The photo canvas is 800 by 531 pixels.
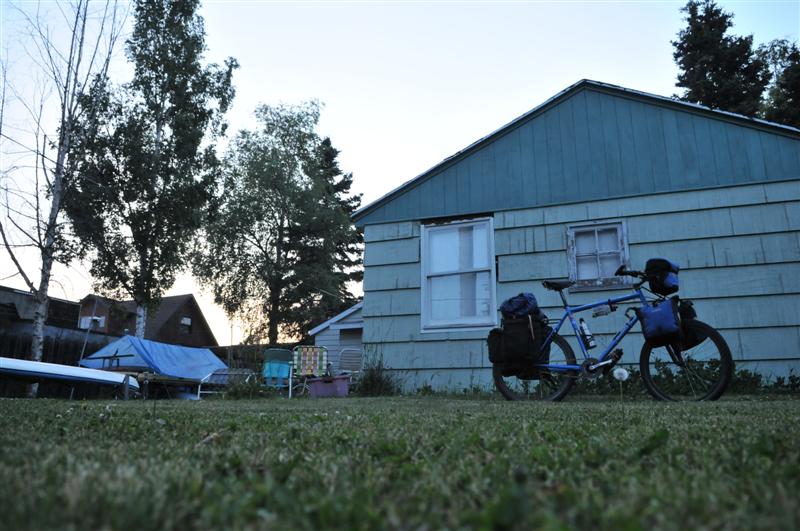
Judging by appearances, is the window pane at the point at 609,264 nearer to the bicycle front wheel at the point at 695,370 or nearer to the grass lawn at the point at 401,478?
the bicycle front wheel at the point at 695,370

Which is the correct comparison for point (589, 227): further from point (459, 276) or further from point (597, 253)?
point (459, 276)

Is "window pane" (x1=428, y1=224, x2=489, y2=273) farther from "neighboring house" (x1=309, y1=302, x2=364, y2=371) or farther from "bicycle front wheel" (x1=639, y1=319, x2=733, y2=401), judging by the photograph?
"neighboring house" (x1=309, y1=302, x2=364, y2=371)

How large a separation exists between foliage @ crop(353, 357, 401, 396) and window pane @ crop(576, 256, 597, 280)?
288 cm

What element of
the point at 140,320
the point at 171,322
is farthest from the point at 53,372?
the point at 171,322

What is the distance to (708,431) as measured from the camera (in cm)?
219

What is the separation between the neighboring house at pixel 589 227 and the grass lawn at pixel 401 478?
4.54 metres

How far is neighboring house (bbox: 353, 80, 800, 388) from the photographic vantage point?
6328 millimetres

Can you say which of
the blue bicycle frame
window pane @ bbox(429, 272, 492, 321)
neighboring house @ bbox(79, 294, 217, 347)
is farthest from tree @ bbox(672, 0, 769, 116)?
neighboring house @ bbox(79, 294, 217, 347)

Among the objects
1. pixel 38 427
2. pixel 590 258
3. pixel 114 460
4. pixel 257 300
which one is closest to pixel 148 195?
pixel 257 300

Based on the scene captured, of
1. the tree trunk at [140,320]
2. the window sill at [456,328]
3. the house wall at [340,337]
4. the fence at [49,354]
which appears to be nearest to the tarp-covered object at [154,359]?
the fence at [49,354]

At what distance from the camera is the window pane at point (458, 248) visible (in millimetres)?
7531

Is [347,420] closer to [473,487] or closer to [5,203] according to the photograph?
[473,487]

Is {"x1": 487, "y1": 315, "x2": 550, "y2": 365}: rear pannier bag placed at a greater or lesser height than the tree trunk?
lesser

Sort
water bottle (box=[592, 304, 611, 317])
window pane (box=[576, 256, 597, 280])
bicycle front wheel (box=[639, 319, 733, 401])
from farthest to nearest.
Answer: window pane (box=[576, 256, 597, 280]) < water bottle (box=[592, 304, 611, 317]) < bicycle front wheel (box=[639, 319, 733, 401])
